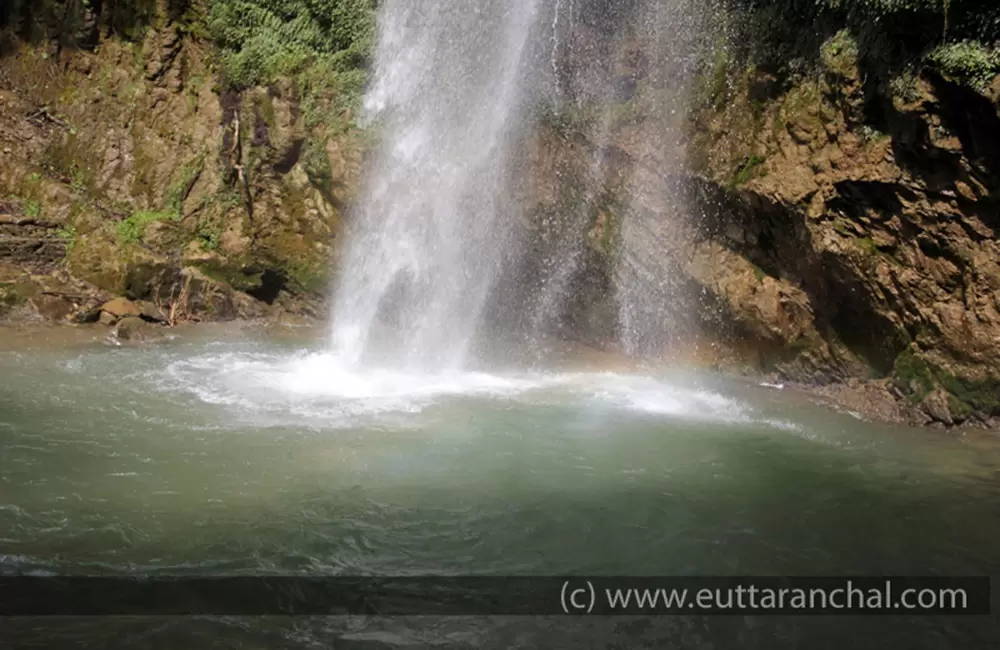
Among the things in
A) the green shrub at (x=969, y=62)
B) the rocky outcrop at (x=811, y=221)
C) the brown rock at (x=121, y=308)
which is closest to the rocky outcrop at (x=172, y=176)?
the brown rock at (x=121, y=308)

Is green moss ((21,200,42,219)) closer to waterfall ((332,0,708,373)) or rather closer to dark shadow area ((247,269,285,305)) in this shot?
dark shadow area ((247,269,285,305))

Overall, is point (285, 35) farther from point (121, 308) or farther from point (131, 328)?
point (131, 328)

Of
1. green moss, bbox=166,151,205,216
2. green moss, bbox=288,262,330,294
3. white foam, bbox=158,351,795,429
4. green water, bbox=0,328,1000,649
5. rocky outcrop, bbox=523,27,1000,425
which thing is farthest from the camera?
green moss, bbox=166,151,205,216

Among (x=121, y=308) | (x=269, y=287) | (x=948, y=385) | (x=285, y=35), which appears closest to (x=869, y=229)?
(x=948, y=385)

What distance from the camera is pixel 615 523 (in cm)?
604

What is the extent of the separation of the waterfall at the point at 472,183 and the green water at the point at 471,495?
2.60m

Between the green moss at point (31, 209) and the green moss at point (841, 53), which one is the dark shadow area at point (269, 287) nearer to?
the green moss at point (31, 209)

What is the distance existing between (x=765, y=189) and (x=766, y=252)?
1000mm

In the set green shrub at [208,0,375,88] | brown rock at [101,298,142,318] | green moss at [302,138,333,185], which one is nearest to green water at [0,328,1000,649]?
brown rock at [101,298,142,318]

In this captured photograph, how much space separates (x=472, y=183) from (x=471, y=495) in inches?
285

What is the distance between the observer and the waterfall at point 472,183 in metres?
12.0

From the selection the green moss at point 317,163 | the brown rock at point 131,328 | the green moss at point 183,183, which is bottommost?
the brown rock at point 131,328

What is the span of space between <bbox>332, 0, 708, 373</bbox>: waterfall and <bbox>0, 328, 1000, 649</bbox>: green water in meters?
2.60

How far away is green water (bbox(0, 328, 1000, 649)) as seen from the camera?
183 inches
